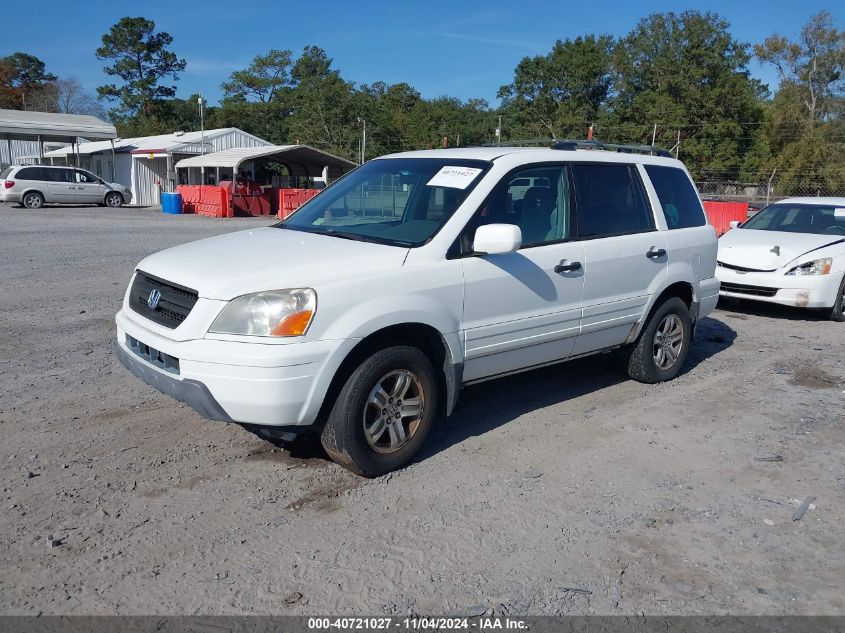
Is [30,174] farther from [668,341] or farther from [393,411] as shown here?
[393,411]

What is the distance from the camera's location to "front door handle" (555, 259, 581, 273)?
503 cm

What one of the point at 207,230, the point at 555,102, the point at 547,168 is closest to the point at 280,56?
the point at 555,102

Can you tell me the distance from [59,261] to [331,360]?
33.4ft

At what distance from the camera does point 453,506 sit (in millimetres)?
3980

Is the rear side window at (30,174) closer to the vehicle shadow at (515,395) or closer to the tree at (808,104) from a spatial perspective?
the vehicle shadow at (515,395)

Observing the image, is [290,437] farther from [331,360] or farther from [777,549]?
[777,549]

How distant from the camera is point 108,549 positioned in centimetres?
342

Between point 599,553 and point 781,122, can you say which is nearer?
point 599,553

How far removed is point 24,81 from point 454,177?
10275 cm

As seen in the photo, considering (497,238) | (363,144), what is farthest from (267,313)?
(363,144)

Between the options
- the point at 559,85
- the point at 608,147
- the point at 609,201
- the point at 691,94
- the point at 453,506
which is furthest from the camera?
Answer: the point at 559,85

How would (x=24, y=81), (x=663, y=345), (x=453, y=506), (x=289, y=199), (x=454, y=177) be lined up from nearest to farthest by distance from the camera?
(x=453, y=506)
(x=454, y=177)
(x=663, y=345)
(x=289, y=199)
(x=24, y=81)

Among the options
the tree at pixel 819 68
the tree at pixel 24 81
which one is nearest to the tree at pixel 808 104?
the tree at pixel 819 68

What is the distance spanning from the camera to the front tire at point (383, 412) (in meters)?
4.01
